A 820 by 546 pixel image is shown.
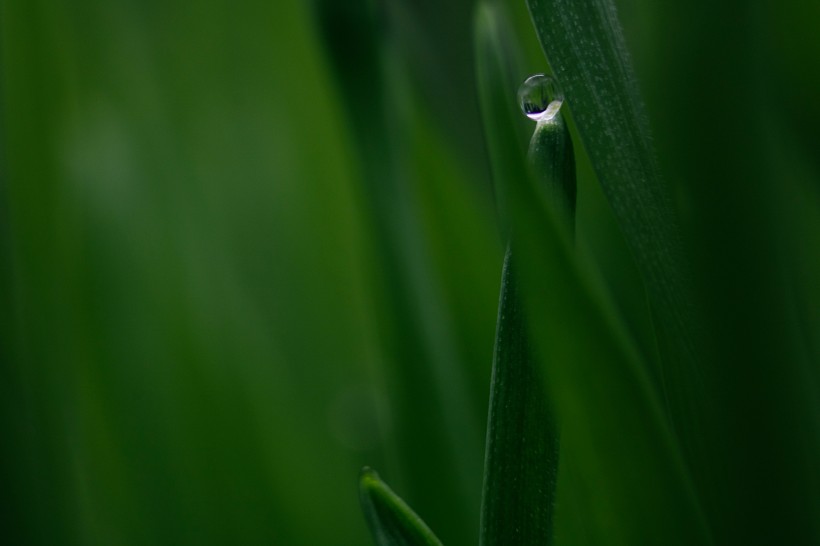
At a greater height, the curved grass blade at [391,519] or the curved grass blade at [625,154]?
the curved grass blade at [625,154]

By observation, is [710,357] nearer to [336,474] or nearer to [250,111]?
[336,474]

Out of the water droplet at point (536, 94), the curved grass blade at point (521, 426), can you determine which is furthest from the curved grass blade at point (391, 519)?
the water droplet at point (536, 94)

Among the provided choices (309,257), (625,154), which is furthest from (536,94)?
(309,257)

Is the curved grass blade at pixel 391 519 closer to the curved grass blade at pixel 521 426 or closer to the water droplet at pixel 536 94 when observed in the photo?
the curved grass blade at pixel 521 426

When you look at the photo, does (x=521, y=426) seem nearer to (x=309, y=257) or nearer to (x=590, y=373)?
(x=590, y=373)

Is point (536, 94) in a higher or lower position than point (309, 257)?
higher

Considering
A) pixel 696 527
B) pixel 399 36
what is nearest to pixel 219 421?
pixel 399 36

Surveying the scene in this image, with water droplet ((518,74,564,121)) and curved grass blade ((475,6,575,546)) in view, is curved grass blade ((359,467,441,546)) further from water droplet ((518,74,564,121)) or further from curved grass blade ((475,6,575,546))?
water droplet ((518,74,564,121))
